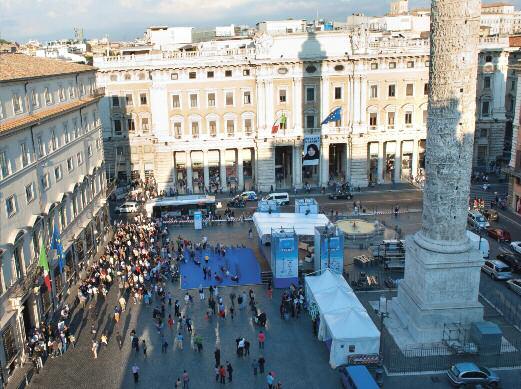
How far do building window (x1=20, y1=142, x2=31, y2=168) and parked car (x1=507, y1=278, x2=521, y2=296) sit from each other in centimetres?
3100

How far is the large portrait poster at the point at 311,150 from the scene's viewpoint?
6234cm

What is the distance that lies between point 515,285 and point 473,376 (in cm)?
1248

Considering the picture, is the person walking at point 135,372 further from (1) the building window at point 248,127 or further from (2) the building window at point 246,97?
(2) the building window at point 246,97

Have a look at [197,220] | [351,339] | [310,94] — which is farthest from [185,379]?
[310,94]

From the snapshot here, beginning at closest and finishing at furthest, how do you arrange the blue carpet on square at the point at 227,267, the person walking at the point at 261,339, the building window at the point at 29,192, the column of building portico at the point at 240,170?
the person walking at the point at 261,339 < the building window at the point at 29,192 < the blue carpet on square at the point at 227,267 < the column of building portico at the point at 240,170

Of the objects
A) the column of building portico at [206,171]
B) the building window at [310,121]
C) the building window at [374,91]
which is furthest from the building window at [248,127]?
the building window at [374,91]

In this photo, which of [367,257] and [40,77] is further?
[367,257]

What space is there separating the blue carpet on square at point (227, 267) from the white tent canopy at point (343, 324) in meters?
8.77

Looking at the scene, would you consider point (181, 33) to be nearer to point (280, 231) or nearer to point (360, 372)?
point (280, 231)

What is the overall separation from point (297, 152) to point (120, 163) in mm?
20948

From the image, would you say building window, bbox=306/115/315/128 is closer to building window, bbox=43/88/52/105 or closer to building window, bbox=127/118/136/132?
building window, bbox=127/118/136/132

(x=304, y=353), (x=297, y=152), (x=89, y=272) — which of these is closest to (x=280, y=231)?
(x=304, y=353)

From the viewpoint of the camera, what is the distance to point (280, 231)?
133 feet

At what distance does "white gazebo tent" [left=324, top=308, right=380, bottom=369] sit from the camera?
28406 millimetres
